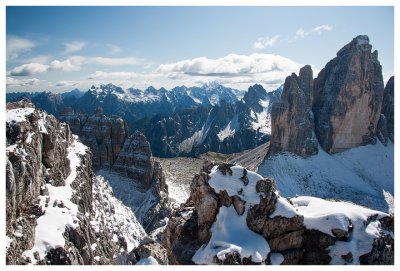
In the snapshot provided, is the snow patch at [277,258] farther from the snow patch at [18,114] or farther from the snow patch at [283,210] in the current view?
the snow patch at [18,114]

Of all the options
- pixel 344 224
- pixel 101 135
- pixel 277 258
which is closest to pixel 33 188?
pixel 277 258

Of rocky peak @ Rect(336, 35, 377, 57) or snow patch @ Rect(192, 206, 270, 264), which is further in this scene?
rocky peak @ Rect(336, 35, 377, 57)

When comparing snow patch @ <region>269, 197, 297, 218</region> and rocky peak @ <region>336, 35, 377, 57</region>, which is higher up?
rocky peak @ <region>336, 35, 377, 57</region>

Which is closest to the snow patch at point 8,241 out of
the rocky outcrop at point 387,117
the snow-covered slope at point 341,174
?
the snow-covered slope at point 341,174

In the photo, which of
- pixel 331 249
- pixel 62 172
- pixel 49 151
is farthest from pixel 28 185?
pixel 331 249

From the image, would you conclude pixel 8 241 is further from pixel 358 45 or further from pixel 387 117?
pixel 387 117

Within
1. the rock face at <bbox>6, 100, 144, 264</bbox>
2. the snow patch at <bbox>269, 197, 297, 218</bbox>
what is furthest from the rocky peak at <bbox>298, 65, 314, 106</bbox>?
the rock face at <bbox>6, 100, 144, 264</bbox>

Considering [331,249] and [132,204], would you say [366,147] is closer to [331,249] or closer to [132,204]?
[132,204]

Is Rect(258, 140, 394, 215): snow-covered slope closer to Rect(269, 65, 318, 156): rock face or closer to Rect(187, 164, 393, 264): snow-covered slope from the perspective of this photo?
Rect(269, 65, 318, 156): rock face
